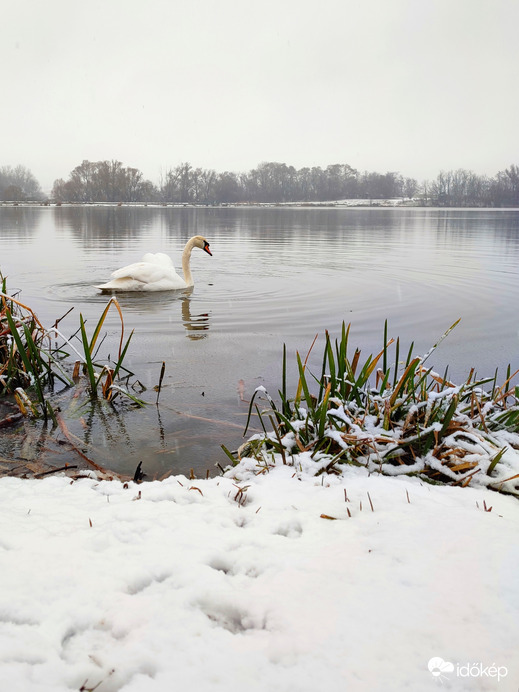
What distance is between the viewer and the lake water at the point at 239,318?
13.7 feet

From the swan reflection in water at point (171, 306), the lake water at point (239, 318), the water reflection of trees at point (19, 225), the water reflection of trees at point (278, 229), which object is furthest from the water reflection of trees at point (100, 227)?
the swan reflection in water at point (171, 306)

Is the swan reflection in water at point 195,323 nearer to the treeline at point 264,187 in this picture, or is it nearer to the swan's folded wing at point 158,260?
the swan's folded wing at point 158,260

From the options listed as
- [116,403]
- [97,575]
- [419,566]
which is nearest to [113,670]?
[97,575]

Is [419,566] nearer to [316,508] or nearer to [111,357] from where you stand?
[316,508]

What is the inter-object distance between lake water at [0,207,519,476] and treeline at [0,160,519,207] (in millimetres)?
137269

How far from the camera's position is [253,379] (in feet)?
17.8

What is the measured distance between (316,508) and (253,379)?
2.93 m
